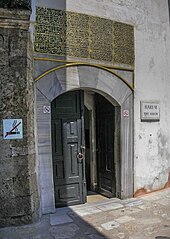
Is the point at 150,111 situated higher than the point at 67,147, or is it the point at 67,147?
the point at 150,111

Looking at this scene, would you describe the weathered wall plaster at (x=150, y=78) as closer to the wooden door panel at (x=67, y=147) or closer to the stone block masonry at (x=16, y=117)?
the wooden door panel at (x=67, y=147)

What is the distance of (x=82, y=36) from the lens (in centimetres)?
429

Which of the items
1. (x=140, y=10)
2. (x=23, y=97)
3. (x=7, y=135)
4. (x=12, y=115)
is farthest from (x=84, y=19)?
(x=7, y=135)

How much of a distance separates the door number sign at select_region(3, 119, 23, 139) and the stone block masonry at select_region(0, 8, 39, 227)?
0.15ft

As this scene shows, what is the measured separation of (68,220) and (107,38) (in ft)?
10.8

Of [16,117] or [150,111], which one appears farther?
[150,111]

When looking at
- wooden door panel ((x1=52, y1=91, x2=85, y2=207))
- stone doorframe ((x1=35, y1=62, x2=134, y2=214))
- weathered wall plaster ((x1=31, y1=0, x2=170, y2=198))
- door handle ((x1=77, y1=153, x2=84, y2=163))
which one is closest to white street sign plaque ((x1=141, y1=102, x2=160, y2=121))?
weathered wall plaster ((x1=31, y1=0, x2=170, y2=198))

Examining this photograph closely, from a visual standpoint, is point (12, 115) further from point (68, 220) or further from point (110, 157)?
point (110, 157)

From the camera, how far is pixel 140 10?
497 cm

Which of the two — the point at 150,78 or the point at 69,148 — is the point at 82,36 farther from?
the point at 69,148

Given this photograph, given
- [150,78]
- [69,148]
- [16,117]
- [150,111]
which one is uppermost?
[150,78]

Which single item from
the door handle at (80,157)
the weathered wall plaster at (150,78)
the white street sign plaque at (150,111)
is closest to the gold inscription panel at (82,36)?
the weathered wall plaster at (150,78)

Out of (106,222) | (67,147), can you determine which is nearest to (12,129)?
(67,147)

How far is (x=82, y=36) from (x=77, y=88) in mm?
936
